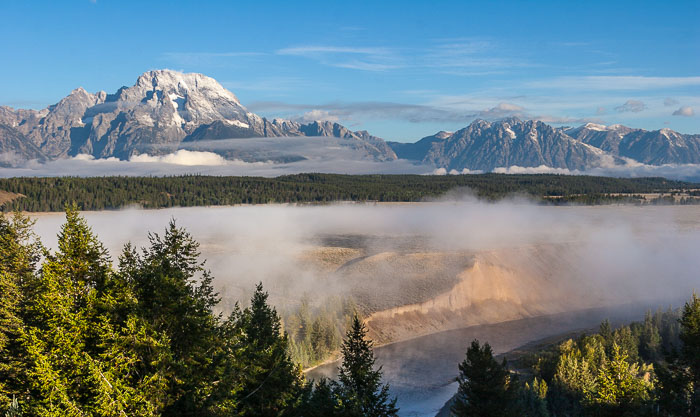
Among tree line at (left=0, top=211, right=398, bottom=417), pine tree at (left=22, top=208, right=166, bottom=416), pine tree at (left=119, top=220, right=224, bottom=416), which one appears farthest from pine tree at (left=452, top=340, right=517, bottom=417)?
Result: pine tree at (left=22, top=208, right=166, bottom=416)

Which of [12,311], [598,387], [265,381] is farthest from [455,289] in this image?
[12,311]

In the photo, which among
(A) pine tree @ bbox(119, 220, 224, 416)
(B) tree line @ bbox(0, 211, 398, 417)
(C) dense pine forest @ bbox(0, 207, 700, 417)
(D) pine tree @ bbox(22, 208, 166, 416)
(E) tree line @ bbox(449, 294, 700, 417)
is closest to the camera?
(D) pine tree @ bbox(22, 208, 166, 416)

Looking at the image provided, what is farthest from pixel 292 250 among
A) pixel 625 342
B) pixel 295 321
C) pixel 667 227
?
pixel 667 227

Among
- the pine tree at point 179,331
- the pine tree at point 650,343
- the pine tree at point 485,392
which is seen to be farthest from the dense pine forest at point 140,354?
the pine tree at point 650,343

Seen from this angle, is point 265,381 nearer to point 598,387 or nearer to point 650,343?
point 598,387

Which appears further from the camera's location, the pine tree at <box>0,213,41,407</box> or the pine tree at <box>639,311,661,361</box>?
the pine tree at <box>639,311,661,361</box>

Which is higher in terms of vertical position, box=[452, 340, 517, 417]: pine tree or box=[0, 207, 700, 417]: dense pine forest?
box=[0, 207, 700, 417]: dense pine forest

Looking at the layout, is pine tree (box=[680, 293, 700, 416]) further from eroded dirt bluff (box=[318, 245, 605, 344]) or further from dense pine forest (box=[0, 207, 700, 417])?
eroded dirt bluff (box=[318, 245, 605, 344])

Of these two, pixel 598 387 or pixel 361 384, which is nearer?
pixel 361 384

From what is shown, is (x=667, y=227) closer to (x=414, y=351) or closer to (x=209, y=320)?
(x=414, y=351)
